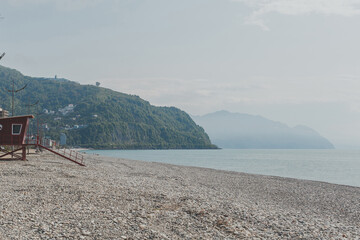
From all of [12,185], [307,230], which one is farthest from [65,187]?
[307,230]

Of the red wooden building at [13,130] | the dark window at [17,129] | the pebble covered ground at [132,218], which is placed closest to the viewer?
the pebble covered ground at [132,218]

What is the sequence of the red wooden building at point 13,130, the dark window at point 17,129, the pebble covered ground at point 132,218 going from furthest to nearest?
1. the dark window at point 17,129
2. the red wooden building at point 13,130
3. the pebble covered ground at point 132,218

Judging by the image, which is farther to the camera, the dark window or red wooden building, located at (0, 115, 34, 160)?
the dark window

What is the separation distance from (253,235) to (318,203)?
1487cm

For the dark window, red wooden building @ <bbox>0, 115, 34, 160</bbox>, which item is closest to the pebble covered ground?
red wooden building @ <bbox>0, 115, 34, 160</bbox>

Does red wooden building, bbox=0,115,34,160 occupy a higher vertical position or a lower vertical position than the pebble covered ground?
higher

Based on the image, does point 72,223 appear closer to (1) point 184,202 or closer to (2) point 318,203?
(1) point 184,202

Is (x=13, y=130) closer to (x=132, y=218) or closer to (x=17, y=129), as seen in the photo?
(x=17, y=129)

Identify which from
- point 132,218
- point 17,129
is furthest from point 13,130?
point 132,218

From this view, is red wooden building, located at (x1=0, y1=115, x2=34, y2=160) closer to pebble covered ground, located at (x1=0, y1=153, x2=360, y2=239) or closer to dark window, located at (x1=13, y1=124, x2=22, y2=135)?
dark window, located at (x1=13, y1=124, x2=22, y2=135)

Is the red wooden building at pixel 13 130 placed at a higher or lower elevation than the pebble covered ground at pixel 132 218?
higher

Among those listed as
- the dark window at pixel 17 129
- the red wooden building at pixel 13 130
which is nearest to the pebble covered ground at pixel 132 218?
the red wooden building at pixel 13 130

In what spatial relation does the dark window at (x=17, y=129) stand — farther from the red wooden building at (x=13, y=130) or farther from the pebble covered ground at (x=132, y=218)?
the pebble covered ground at (x=132, y=218)

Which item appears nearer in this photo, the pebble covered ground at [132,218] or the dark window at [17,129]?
the pebble covered ground at [132,218]
